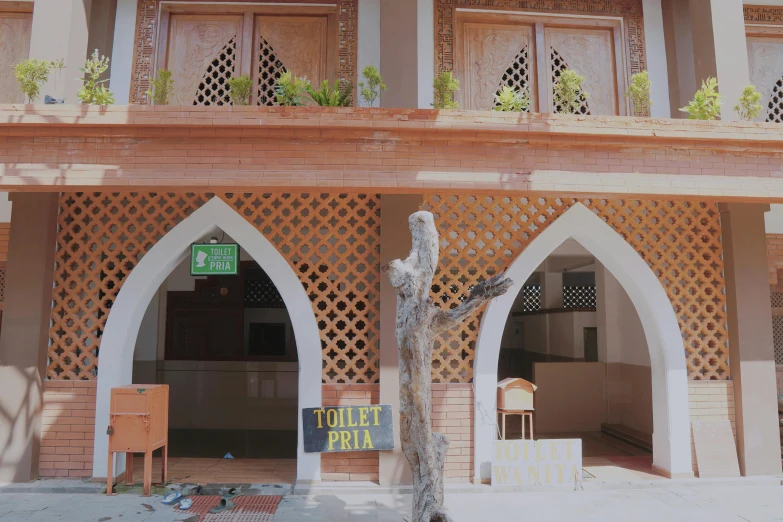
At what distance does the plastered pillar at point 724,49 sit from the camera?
226 inches

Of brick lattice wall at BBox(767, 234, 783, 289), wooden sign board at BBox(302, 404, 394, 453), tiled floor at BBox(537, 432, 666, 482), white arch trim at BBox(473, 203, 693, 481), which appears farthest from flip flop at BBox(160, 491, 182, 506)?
brick lattice wall at BBox(767, 234, 783, 289)

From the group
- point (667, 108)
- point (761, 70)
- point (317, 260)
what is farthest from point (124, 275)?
point (761, 70)

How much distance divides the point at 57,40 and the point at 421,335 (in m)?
5.02

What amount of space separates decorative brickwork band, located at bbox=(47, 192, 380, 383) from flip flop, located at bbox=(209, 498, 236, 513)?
148 centimetres

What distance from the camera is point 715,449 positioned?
5.70 metres

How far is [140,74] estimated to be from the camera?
659 cm

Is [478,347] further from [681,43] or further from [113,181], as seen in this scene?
[681,43]

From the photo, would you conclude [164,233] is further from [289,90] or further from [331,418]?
[331,418]

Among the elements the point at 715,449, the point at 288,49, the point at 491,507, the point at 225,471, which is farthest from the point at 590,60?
the point at 225,471

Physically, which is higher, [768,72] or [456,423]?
[768,72]

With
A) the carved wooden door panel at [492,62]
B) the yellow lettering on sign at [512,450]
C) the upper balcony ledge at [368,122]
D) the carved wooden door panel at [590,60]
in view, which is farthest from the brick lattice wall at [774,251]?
the yellow lettering on sign at [512,450]

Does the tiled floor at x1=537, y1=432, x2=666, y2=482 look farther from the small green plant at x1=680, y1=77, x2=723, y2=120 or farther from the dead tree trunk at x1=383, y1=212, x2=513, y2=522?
the small green plant at x1=680, y1=77, x2=723, y2=120

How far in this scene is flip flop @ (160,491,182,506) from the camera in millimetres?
5010

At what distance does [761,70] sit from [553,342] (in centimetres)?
601
